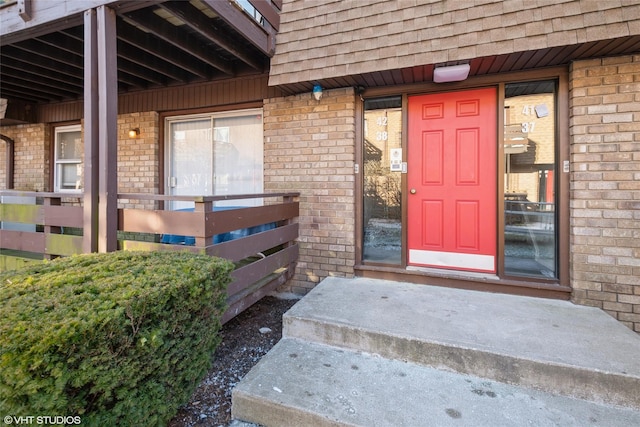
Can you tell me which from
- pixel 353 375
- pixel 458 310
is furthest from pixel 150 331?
pixel 458 310

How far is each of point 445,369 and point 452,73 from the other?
2559 mm

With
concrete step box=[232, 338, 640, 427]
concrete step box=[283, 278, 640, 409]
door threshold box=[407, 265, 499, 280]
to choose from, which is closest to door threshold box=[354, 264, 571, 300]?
door threshold box=[407, 265, 499, 280]

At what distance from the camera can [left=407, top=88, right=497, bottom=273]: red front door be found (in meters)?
3.19

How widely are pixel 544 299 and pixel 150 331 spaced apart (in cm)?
321

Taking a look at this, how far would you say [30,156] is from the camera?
5414 millimetres

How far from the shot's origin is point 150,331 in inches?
56.7

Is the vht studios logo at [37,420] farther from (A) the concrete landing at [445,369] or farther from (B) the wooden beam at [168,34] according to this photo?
(B) the wooden beam at [168,34]

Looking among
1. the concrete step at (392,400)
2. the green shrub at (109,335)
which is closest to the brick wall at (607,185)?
the concrete step at (392,400)

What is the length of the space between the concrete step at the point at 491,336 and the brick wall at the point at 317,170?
30.9 inches

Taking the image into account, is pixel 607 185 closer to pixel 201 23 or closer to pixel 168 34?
pixel 201 23

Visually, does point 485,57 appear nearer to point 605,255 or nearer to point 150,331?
point 605,255

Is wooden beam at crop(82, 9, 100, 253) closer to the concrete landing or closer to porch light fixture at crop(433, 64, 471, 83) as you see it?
the concrete landing

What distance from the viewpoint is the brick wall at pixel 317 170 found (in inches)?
139

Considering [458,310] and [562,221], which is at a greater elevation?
[562,221]
